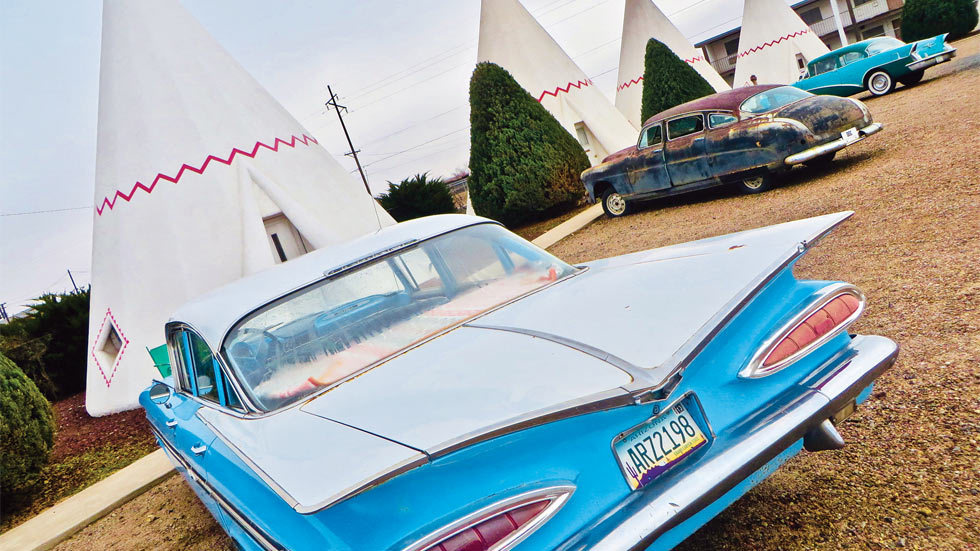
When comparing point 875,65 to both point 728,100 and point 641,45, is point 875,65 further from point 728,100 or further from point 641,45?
point 641,45

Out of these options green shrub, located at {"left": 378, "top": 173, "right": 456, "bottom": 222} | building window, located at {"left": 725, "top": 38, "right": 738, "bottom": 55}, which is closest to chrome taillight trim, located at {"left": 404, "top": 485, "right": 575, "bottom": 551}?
green shrub, located at {"left": 378, "top": 173, "right": 456, "bottom": 222}

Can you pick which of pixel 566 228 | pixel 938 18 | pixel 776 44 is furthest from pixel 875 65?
pixel 938 18

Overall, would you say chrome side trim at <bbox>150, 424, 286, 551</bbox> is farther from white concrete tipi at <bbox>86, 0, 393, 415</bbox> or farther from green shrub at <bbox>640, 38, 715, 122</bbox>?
green shrub at <bbox>640, 38, 715, 122</bbox>

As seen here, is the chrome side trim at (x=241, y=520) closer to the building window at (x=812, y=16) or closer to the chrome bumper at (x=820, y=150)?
the chrome bumper at (x=820, y=150)

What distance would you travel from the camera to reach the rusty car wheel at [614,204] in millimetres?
9961

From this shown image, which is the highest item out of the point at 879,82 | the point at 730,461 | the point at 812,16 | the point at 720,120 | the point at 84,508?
the point at 812,16

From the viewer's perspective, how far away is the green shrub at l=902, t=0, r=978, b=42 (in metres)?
22.9

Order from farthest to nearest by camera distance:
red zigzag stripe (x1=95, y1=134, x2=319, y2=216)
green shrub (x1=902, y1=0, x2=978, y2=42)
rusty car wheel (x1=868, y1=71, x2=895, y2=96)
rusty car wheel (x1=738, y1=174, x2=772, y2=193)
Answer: green shrub (x1=902, y1=0, x2=978, y2=42) → rusty car wheel (x1=868, y1=71, x2=895, y2=96) → red zigzag stripe (x1=95, y1=134, x2=319, y2=216) → rusty car wheel (x1=738, y1=174, x2=772, y2=193)

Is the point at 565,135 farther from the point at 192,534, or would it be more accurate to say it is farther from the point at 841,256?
the point at 192,534

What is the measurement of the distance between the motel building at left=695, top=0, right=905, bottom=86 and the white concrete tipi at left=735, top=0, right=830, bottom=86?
14.1 m

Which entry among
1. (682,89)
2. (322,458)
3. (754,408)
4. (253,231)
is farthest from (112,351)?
(682,89)

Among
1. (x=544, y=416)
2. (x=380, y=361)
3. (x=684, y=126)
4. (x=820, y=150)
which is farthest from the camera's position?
(x=684, y=126)

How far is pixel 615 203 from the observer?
10.0 m

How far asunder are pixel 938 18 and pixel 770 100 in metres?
21.3
